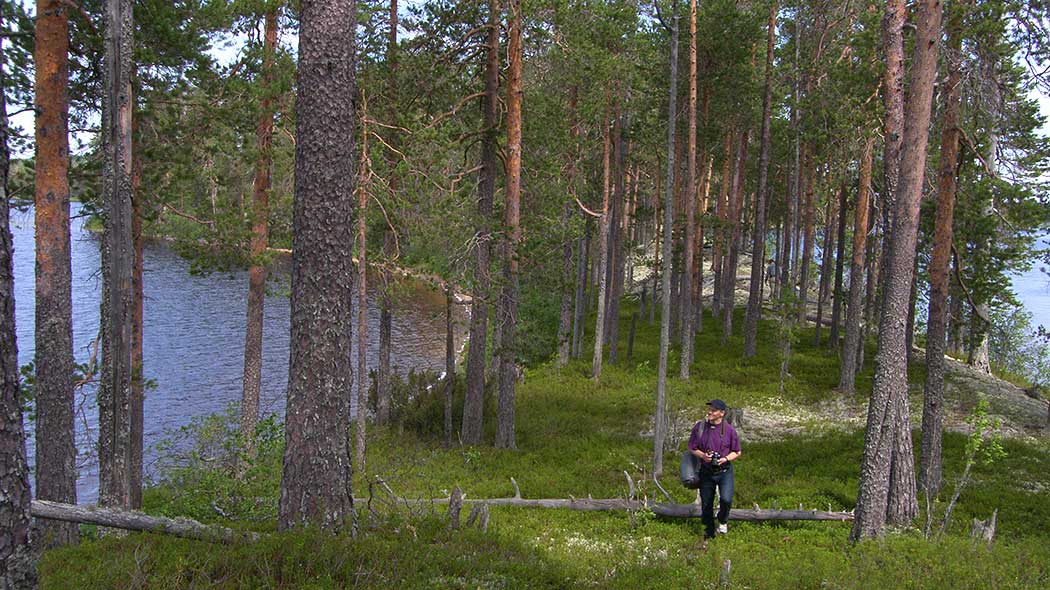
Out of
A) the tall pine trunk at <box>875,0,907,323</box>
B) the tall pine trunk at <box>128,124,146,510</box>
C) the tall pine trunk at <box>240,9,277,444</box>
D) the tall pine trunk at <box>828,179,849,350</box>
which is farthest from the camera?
the tall pine trunk at <box>828,179,849,350</box>

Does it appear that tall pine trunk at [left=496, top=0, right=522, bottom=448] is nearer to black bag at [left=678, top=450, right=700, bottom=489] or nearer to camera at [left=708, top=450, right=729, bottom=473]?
black bag at [left=678, top=450, right=700, bottom=489]

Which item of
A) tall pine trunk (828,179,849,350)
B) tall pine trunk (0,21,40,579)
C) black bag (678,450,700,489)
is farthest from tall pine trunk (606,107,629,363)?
tall pine trunk (0,21,40,579)

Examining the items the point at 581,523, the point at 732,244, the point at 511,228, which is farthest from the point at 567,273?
the point at 581,523

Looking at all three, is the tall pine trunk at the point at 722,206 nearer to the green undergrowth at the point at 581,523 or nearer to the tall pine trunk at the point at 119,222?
the green undergrowth at the point at 581,523

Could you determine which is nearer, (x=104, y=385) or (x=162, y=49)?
(x=104, y=385)

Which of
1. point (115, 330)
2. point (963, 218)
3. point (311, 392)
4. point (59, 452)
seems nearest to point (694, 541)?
point (311, 392)

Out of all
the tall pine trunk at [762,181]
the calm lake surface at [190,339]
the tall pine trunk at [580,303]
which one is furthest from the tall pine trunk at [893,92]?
the tall pine trunk at [580,303]

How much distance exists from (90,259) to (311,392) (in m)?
38.9

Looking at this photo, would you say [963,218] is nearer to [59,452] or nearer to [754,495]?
[754,495]

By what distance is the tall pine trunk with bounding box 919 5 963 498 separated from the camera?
10.8 m

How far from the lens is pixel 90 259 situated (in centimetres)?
3756

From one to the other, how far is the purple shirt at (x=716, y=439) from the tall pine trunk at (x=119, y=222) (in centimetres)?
713

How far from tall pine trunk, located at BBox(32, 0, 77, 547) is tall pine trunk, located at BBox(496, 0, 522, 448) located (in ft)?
27.7

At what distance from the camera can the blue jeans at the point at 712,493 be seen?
8695mm
